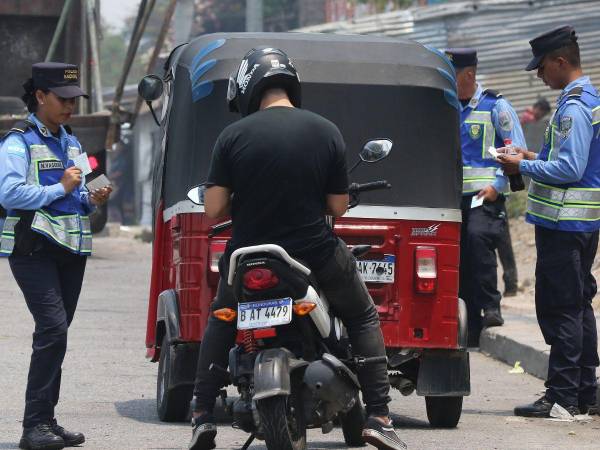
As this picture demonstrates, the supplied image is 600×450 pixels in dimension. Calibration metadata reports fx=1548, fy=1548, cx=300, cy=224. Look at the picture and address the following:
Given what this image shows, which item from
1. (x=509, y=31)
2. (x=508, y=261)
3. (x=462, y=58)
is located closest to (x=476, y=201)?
(x=462, y=58)

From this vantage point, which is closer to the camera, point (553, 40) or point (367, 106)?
point (367, 106)

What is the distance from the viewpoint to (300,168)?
6.43 m

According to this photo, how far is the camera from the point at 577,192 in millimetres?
8477

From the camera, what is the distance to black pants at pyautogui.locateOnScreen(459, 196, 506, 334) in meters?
11.3

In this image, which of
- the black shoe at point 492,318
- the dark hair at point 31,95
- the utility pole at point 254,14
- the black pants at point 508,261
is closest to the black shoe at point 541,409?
the dark hair at point 31,95

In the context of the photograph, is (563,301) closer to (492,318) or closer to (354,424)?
(354,424)

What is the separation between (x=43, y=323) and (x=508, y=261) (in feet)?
24.6

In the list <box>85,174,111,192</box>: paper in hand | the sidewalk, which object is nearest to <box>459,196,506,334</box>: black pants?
the sidewalk

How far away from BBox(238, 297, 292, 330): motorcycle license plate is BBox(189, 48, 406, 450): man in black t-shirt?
0.28 metres

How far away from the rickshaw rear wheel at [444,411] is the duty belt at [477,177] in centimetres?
310

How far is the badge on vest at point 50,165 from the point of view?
7.45m

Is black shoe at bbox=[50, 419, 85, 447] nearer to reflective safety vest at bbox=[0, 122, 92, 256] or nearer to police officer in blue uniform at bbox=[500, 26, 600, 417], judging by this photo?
reflective safety vest at bbox=[0, 122, 92, 256]

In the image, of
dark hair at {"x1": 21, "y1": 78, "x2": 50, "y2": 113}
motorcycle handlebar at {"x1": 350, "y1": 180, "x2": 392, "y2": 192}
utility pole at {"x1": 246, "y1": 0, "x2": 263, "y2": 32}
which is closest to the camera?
motorcycle handlebar at {"x1": 350, "y1": 180, "x2": 392, "y2": 192}

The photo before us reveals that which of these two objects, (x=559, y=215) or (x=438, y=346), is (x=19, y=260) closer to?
(x=438, y=346)
